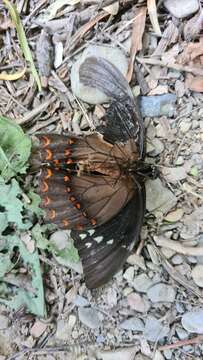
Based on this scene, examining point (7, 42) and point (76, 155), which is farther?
point (7, 42)

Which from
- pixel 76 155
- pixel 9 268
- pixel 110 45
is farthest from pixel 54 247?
pixel 110 45

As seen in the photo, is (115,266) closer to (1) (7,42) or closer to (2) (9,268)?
(2) (9,268)

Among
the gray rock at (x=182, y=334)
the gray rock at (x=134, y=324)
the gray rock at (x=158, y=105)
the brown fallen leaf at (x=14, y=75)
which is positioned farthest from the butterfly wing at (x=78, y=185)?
the gray rock at (x=182, y=334)

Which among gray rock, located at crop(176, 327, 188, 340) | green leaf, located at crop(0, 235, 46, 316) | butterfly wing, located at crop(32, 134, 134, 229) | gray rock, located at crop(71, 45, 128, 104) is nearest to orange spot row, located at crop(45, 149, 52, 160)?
butterfly wing, located at crop(32, 134, 134, 229)

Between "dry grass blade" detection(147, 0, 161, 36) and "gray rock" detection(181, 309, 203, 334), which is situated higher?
"dry grass blade" detection(147, 0, 161, 36)

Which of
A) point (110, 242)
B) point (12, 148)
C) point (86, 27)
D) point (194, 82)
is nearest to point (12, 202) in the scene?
point (12, 148)

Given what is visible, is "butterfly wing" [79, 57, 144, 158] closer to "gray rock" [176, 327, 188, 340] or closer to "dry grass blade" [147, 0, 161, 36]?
"dry grass blade" [147, 0, 161, 36]
